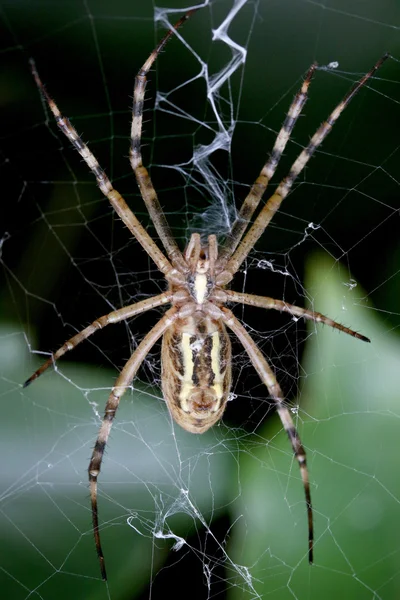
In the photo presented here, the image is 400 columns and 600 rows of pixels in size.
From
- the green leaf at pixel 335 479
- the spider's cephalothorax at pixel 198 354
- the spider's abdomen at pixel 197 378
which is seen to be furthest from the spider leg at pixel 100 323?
the green leaf at pixel 335 479

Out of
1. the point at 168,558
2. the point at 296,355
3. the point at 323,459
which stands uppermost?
the point at 296,355

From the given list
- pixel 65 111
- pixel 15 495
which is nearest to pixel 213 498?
pixel 15 495

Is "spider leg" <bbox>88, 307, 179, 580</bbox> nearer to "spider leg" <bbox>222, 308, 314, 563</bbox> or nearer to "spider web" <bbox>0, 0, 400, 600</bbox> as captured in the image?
"spider web" <bbox>0, 0, 400, 600</bbox>

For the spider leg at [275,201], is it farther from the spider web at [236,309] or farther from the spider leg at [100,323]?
the spider leg at [100,323]

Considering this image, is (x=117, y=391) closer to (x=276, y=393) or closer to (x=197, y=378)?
(x=197, y=378)

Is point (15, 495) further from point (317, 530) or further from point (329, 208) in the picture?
point (329, 208)

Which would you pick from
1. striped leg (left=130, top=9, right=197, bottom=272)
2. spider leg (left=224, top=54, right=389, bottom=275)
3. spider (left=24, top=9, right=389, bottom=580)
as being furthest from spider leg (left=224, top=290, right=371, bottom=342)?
striped leg (left=130, top=9, right=197, bottom=272)

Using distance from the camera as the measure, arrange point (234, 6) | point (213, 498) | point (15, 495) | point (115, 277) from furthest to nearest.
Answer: point (115, 277) → point (234, 6) → point (15, 495) → point (213, 498)
